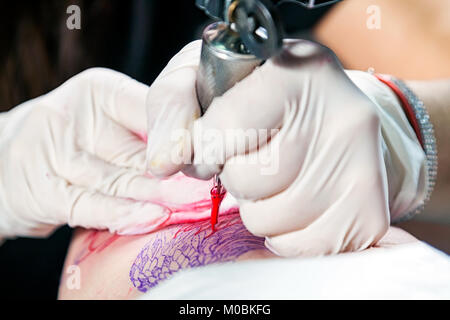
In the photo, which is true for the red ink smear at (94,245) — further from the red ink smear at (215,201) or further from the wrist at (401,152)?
the wrist at (401,152)

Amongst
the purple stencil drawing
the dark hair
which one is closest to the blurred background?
the dark hair

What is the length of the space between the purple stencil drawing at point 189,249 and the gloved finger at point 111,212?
0.16 feet

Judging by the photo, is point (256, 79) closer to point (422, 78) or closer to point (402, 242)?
point (402, 242)

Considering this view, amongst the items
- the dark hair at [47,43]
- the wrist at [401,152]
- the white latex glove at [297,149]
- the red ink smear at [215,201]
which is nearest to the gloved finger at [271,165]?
the white latex glove at [297,149]

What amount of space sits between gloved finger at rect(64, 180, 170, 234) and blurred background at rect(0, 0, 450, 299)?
97 millimetres

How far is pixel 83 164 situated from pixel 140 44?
303mm

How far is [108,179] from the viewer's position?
2.86 feet

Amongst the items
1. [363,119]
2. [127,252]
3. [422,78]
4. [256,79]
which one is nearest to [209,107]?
[256,79]

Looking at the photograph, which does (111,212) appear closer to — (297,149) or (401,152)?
(297,149)

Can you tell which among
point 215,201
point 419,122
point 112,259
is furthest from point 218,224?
point 419,122

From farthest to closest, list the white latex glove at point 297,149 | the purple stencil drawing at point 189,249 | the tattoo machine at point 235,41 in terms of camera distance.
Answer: the purple stencil drawing at point 189,249 < the white latex glove at point 297,149 < the tattoo machine at point 235,41

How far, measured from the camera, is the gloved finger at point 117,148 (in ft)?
2.95

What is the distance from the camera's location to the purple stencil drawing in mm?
695

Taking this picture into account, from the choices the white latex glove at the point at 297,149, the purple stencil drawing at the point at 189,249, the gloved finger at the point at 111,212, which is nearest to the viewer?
the white latex glove at the point at 297,149
